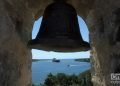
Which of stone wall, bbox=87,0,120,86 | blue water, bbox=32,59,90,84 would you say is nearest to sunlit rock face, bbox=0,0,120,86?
stone wall, bbox=87,0,120,86

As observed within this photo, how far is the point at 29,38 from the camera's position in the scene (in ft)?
13.1

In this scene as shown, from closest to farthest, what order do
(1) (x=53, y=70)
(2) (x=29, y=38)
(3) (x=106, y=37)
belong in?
(3) (x=106, y=37)
(2) (x=29, y=38)
(1) (x=53, y=70)

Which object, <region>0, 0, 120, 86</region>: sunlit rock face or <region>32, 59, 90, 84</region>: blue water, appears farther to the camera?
<region>32, 59, 90, 84</region>: blue water

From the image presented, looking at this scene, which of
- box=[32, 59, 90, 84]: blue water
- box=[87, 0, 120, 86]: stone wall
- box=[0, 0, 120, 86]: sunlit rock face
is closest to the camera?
box=[0, 0, 120, 86]: sunlit rock face

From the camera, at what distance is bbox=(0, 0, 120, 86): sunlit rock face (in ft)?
11.8

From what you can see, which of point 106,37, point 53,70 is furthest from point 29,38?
point 53,70

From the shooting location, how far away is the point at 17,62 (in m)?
3.72

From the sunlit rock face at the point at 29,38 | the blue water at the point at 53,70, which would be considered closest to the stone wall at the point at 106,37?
the sunlit rock face at the point at 29,38

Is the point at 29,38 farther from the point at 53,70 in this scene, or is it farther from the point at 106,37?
the point at 53,70

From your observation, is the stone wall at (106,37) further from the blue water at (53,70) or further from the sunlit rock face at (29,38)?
the blue water at (53,70)

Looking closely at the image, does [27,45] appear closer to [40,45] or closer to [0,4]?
[40,45]

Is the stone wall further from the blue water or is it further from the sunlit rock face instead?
the blue water

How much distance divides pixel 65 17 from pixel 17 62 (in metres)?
0.69

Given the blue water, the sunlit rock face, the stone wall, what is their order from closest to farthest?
the sunlit rock face → the stone wall → the blue water
